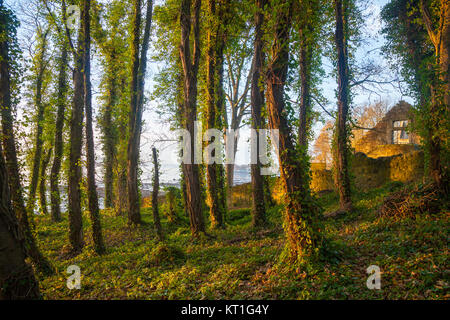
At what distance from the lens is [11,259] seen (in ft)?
10.8

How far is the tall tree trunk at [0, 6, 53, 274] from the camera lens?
240 inches

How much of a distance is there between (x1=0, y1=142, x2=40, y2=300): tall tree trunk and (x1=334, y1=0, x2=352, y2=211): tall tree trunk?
9264 millimetres

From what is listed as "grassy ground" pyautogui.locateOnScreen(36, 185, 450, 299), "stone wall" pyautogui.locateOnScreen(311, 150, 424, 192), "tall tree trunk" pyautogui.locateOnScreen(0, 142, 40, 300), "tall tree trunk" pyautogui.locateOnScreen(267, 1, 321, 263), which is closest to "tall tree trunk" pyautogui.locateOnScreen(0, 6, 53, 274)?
"grassy ground" pyautogui.locateOnScreen(36, 185, 450, 299)

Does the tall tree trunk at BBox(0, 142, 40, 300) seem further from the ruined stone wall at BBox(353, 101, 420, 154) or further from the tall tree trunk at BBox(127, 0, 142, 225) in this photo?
the ruined stone wall at BBox(353, 101, 420, 154)

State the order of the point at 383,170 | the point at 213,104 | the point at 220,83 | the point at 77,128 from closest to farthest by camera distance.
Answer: the point at 77,128 < the point at 213,104 < the point at 220,83 < the point at 383,170

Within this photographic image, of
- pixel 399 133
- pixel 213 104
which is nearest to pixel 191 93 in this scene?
pixel 213 104

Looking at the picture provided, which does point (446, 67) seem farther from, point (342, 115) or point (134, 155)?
point (134, 155)

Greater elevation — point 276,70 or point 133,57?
point 133,57

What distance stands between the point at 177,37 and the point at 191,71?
13.1 ft

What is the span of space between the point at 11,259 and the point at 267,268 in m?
4.32

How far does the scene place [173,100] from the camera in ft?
41.2
